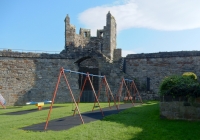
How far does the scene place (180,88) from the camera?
9.57 m

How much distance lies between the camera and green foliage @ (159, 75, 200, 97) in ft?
30.4

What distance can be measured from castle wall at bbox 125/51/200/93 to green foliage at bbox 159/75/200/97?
1086 centimetres

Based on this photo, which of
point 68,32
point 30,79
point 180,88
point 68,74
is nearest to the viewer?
point 180,88

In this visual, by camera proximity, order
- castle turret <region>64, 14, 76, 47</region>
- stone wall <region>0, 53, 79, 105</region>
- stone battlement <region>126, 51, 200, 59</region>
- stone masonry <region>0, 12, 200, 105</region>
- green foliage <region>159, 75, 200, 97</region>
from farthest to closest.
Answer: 1. castle turret <region>64, 14, 76, 47</region>
2. stone battlement <region>126, 51, 200, 59</region>
3. stone masonry <region>0, 12, 200, 105</region>
4. stone wall <region>0, 53, 79, 105</region>
5. green foliage <region>159, 75, 200, 97</region>

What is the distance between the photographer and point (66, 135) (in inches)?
285

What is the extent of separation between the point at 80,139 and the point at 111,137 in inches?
35.6

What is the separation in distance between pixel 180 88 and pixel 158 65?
43.4 ft

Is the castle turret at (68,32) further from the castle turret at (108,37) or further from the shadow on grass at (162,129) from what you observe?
the shadow on grass at (162,129)

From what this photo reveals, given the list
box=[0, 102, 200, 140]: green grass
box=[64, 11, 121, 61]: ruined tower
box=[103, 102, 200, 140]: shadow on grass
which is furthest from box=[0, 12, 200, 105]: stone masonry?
box=[0, 102, 200, 140]: green grass

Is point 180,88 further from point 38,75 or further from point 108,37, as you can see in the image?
point 108,37

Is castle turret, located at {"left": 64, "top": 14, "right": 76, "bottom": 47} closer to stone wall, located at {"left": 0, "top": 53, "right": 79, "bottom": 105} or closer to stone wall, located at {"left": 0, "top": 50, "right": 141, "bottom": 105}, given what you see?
stone wall, located at {"left": 0, "top": 50, "right": 141, "bottom": 105}

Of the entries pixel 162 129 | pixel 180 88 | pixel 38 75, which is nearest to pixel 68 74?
pixel 38 75

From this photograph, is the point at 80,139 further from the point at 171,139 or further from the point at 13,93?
the point at 13,93

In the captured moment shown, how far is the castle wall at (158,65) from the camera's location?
2145 centimetres
